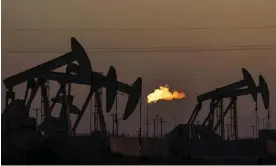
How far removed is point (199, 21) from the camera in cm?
585

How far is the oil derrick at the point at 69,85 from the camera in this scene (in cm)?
551

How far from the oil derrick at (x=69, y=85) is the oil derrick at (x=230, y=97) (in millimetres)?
1152

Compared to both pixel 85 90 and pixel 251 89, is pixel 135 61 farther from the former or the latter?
pixel 251 89

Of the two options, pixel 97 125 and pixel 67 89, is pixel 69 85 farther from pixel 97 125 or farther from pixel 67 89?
pixel 97 125

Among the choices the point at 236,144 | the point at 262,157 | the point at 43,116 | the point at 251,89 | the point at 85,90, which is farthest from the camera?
the point at 251,89

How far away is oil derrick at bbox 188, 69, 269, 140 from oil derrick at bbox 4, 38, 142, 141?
115cm

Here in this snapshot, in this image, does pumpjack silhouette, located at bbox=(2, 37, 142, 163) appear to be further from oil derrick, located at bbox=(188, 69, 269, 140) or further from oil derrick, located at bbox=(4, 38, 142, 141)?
oil derrick, located at bbox=(188, 69, 269, 140)

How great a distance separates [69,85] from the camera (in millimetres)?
6035

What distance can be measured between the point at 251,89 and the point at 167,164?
3.30 meters

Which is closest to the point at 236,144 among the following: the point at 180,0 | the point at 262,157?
the point at 262,157

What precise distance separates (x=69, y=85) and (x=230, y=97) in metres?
2.52

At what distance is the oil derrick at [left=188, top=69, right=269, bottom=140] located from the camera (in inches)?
265

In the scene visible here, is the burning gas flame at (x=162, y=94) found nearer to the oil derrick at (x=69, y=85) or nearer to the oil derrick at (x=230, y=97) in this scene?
the oil derrick at (x=69, y=85)

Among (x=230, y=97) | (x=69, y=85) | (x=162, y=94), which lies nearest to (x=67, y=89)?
(x=69, y=85)
